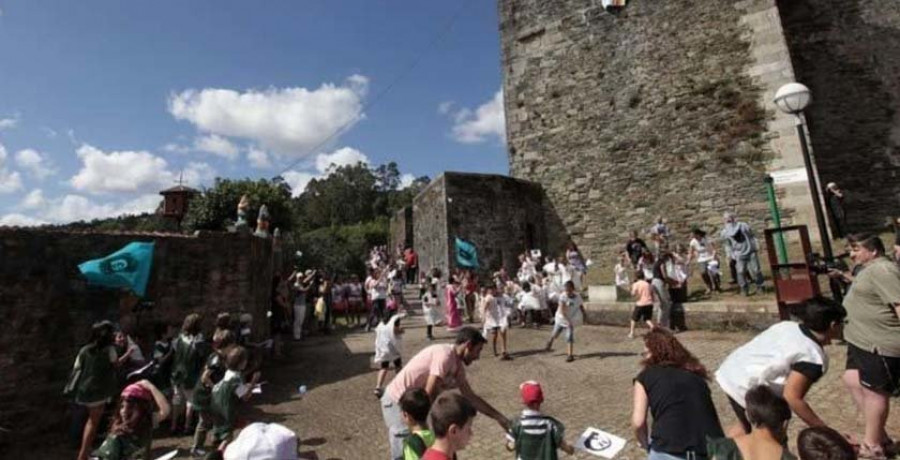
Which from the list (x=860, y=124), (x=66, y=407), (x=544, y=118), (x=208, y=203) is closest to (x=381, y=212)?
(x=208, y=203)

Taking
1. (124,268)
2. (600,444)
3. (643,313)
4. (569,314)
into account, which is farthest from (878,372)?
(124,268)

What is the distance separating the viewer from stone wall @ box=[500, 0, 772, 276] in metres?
14.5

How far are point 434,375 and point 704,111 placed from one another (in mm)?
14640

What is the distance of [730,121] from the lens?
571 inches

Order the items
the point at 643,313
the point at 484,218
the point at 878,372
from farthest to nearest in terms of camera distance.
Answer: the point at 484,218 < the point at 643,313 < the point at 878,372

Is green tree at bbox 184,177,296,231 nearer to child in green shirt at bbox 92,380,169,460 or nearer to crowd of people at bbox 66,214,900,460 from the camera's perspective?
crowd of people at bbox 66,214,900,460

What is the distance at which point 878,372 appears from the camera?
3.63 metres

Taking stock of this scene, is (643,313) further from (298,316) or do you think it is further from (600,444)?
(298,316)

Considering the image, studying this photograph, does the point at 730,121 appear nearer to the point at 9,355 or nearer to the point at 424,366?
the point at 424,366

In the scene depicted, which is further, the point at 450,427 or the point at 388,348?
the point at 388,348

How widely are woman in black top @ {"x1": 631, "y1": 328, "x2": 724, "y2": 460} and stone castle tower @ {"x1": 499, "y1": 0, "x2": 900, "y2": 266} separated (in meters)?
12.8

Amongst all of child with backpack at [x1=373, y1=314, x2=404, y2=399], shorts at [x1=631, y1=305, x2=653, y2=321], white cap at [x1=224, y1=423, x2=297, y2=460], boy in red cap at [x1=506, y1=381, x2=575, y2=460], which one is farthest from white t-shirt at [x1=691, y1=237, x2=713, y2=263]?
white cap at [x1=224, y1=423, x2=297, y2=460]

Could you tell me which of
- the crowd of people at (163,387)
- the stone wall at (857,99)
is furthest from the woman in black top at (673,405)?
the stone wall at (857,99)

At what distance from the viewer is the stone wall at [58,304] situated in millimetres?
6418
